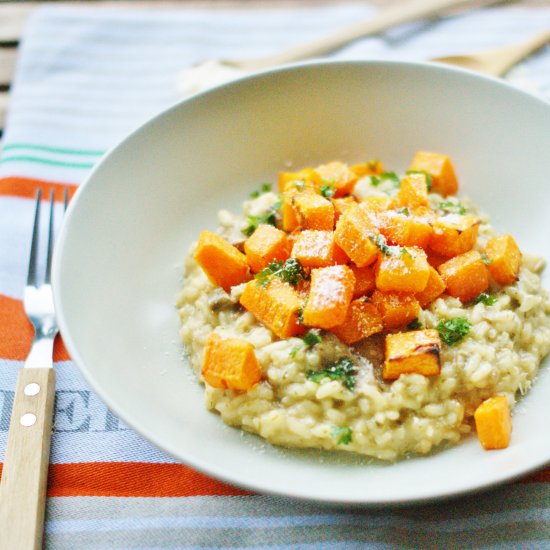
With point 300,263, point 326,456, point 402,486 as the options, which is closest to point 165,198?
point 300,263

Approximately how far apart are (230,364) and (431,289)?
0.90m

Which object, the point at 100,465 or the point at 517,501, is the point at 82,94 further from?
the point at 517,501

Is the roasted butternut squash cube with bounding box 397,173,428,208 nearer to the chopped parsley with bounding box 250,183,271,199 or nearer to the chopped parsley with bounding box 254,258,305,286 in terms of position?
the chopped parsley with bounding box 254,258,305,286

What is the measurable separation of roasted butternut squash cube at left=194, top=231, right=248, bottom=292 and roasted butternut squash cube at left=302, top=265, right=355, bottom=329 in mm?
445

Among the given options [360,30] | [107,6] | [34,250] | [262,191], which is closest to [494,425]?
[262,191]

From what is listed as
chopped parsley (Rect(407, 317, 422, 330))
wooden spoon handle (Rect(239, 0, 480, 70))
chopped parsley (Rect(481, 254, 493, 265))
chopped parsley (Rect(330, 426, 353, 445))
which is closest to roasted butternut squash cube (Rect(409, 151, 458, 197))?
chopped parsley (Rect(481, 254, 493, 265))

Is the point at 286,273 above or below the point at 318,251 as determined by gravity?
below

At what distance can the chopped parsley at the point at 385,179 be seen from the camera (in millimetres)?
3365

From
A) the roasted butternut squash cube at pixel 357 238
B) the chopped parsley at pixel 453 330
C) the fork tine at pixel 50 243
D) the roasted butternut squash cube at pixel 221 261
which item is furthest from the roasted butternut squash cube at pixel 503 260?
the fork tine at pixel 50 243

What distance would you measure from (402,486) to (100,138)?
2923mm

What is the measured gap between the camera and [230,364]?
2611mm

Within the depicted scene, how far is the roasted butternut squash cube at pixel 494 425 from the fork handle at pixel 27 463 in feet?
5.48

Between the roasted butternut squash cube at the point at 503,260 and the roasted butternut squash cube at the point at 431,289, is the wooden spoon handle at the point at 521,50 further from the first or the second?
the roasted butternut squash cube at the point at 431,289

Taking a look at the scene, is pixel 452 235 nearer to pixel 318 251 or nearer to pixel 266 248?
pixel 318 251
